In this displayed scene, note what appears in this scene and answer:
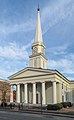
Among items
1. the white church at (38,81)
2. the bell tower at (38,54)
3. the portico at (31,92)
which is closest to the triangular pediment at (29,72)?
the white church at (38,81)

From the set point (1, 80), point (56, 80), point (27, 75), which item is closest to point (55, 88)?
point (56, 80)

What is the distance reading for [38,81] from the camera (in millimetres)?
52812

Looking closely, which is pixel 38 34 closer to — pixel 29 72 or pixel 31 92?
pixel 29 72

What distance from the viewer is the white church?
5138 centimetres

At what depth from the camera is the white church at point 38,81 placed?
51.4 m

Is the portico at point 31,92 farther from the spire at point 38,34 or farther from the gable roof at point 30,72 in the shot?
the spire at point 38,34

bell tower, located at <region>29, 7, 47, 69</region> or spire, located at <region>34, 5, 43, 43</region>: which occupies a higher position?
spire, located at <region>34, 5, 43, 43</region>

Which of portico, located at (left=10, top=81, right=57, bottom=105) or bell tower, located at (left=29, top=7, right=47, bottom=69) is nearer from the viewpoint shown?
portico, located at (left=10, top=81, right=57, bottom=105)

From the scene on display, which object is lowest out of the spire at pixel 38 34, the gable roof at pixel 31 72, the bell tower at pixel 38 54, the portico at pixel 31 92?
the portico at pixel 31 92

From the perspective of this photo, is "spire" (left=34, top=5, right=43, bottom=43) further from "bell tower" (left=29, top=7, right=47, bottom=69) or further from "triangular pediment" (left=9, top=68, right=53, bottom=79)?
"triangular pediment" (left=9, top=68, right=53, bottom=79)

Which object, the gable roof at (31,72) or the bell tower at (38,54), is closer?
the gable roof at (31,72)

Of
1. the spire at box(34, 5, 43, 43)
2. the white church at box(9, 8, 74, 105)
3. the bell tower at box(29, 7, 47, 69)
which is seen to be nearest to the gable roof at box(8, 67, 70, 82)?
the white church at box(9, 8, 74, 105)

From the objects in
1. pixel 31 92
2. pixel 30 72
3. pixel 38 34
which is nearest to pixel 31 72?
pixel 30 72

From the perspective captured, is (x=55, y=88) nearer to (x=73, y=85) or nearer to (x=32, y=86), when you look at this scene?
(x=32, y=86)
